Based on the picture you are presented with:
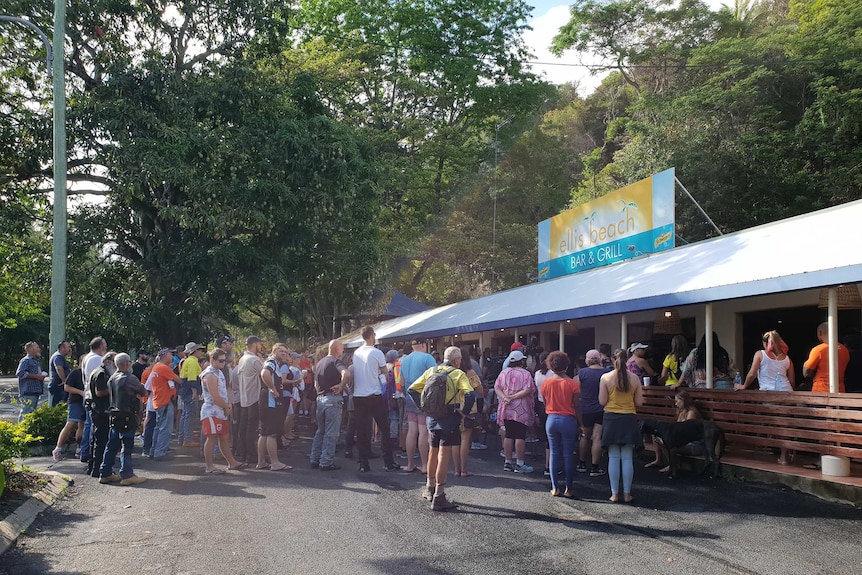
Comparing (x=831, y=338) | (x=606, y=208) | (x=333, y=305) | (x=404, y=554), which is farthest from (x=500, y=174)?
(x=404, y=554)

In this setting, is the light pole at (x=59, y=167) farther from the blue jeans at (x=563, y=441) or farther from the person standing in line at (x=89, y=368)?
the blue jeans at (x=563, y=441)

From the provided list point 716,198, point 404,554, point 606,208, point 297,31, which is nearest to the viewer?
point 404,554

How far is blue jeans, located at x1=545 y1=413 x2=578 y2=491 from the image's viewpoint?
8492 mm

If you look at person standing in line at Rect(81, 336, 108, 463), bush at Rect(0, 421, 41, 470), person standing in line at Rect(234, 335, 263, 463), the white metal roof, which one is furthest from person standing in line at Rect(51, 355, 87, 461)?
the white metal roof

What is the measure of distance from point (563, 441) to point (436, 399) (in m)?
1.53

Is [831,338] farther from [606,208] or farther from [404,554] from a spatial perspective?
[606,208]

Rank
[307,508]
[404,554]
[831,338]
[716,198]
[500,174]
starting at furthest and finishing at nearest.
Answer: [500,174] → [716,198] → [831,338] → [307,508] → [404,554]

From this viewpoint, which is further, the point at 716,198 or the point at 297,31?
the point at 297,31

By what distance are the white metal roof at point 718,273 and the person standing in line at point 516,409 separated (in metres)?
2.71

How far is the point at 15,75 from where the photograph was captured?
18.6 metres

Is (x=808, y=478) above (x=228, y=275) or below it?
below

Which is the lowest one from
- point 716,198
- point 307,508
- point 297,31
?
point 307,508

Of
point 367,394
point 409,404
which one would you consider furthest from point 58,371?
point 409,404

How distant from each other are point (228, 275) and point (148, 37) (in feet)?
20.8
